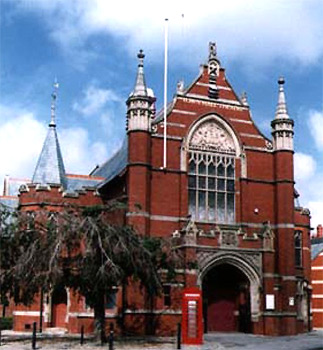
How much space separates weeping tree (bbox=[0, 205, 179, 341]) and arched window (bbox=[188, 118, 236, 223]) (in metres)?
11.0

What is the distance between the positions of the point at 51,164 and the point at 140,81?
1016 centimetres

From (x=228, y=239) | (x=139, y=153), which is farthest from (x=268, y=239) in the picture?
(x=139, y=153)

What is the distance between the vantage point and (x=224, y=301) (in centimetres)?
3731

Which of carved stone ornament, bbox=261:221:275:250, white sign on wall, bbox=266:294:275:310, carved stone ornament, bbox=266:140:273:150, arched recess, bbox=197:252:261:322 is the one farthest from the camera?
carved stone ornament, bbox=266:140:273:150

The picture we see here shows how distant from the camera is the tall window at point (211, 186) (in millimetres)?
37250

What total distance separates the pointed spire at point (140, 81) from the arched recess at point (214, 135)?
3853 mm

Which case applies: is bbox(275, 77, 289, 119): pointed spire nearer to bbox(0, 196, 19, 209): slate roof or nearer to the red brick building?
the red brick building

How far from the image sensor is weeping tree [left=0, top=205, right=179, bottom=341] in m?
23.8

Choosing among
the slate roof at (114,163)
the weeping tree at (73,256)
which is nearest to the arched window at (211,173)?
the slate roof at (114,163)

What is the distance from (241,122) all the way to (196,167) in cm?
445

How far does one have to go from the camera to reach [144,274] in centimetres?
2566

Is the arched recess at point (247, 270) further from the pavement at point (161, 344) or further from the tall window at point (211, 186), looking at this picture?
the tall window at point (211, 186)

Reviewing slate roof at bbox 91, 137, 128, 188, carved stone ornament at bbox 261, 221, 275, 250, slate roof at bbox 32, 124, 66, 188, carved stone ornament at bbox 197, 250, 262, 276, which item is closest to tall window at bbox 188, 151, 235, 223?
carved stone ornament at bbox 261, 221, 275, 250

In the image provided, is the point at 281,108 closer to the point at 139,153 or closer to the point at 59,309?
the point at 139,153
